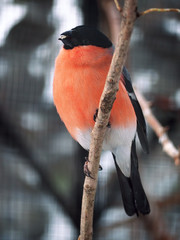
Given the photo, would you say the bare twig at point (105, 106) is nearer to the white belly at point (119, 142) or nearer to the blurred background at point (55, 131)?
the white belly at point (119, 142)

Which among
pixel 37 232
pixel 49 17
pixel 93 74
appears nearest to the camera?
pixel 93 74

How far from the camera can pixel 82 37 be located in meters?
0.74

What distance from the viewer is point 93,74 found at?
74cm

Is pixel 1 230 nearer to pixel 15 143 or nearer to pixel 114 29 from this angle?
pixel 15 143

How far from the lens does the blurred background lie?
4.90ft

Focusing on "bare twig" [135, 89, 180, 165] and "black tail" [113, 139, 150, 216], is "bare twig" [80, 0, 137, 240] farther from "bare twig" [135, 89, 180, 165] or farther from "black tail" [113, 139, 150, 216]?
"bare twig" [135, 89, 180, 165]

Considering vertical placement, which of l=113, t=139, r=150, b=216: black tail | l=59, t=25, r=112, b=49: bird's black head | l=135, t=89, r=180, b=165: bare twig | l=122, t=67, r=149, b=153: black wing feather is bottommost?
l=113, t=139, r=150, b=216: black tail

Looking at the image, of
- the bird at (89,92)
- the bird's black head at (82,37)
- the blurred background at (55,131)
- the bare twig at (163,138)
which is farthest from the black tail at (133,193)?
the blurred background at (55,131)

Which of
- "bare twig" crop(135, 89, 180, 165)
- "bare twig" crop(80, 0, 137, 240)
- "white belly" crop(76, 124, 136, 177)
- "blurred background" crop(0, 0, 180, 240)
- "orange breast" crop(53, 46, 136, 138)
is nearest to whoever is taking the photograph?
"bare twig" crop(80, 0, 137, 240)

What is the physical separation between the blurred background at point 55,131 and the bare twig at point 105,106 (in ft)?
2.48

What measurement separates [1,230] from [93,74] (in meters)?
1.06

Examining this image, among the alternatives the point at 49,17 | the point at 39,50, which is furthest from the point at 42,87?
the point at 49,17

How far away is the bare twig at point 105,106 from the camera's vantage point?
418 mm

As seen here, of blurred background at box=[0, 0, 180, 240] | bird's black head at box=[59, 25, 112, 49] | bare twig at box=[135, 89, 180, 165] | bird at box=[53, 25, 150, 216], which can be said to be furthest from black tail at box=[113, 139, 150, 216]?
blurred background at box=[0, 0, 180, 240]
